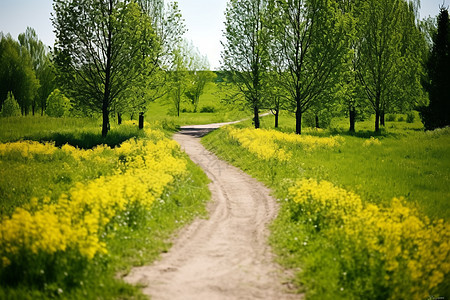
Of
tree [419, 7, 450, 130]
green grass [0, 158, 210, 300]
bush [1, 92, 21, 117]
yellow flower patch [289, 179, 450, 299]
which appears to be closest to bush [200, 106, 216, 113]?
bush [1, 92, 21, 117]

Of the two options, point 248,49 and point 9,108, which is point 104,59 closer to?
point 248,49

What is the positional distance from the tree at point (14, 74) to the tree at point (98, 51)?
37.3 metres

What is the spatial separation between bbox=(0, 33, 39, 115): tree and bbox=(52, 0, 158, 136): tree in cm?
3731

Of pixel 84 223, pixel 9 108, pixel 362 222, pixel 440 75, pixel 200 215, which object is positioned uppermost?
pixel 440 75

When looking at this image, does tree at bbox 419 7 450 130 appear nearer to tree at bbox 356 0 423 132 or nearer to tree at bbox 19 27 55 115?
tree at bbox 356 0 423 132

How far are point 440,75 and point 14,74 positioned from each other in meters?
62.7

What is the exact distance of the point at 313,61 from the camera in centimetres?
Result: 2525

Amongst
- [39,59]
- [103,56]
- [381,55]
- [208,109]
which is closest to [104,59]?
[103,56]

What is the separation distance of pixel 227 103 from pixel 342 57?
43.1ft

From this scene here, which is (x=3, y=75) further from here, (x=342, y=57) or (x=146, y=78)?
(x=342, y=57)

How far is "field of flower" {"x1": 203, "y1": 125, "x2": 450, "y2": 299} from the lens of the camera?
6297mm

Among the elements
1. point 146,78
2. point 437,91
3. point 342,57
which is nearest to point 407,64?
point 437,91

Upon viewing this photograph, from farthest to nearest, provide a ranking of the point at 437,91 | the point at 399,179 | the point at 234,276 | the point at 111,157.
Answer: the point at 437,91 < the point at 111,157 < the point at 399,179 < the point at 234,276

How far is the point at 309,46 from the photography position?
2542cm
